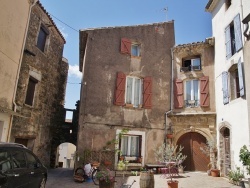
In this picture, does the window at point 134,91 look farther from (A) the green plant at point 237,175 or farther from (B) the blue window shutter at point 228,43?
(A) the green plant at point 237,175

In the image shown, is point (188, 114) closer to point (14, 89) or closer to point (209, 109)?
point (209, 109)

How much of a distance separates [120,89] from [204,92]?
193 inches

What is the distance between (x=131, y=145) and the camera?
40.8ft

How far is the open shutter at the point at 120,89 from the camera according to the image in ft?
41.1

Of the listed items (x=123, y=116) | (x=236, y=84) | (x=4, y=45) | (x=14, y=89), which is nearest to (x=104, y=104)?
(x=123, y=116)

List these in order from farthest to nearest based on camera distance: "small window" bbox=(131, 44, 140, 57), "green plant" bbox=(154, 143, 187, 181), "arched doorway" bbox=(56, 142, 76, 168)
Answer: "arched doorway" bbox=(56, 142, 76, 168), "small window" bbox=(131, 44, 140, 57), "green plant" bbox=(154, 143, 187, 181)

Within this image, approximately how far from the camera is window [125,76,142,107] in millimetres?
13038

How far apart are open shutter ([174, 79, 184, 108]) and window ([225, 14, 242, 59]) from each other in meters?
3.20

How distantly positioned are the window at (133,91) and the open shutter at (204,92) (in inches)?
118

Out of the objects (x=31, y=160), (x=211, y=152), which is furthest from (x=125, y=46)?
(x=31, y=160)

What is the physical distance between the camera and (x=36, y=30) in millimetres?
11625

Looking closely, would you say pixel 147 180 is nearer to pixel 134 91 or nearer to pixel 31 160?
pixel 31 160

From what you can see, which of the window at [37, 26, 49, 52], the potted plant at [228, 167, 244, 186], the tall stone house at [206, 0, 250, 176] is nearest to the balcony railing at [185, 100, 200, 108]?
the tall stone house at [206, 0, 250, 176]

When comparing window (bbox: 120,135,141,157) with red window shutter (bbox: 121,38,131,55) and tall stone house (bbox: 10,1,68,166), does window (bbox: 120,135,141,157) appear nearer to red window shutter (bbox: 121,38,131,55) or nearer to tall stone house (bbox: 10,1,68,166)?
tall stone house (bbox: 10,1,68,166)
